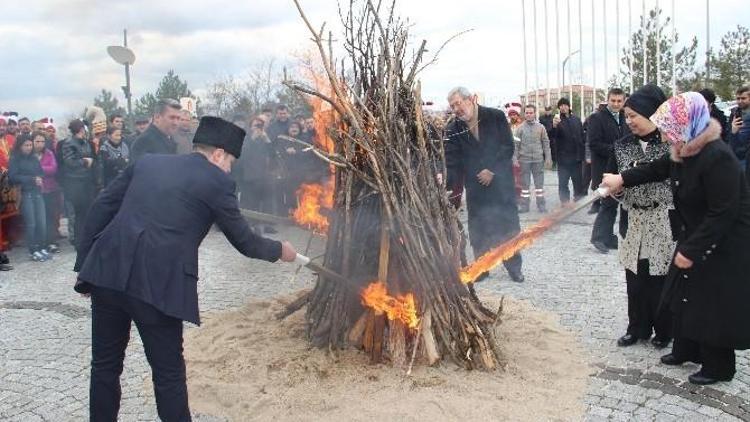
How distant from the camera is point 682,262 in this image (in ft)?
12.7

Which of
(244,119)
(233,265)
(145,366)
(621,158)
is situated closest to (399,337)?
(145,366)

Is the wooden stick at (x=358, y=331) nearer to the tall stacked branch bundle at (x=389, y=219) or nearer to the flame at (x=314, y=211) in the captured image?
the tall stacked branch bundle at (x=389, y=219)

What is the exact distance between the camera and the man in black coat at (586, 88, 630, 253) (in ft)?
25.9

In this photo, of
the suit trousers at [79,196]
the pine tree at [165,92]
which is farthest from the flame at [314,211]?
the pine tree at [165,92]

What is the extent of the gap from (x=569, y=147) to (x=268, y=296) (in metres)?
6.93

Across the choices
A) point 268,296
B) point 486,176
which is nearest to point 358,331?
point 268,296

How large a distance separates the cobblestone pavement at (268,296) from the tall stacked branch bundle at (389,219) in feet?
3.05

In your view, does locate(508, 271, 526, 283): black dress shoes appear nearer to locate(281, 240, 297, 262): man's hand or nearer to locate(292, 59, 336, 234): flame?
locate(292, 59, 336, 234): flame

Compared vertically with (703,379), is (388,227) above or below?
above

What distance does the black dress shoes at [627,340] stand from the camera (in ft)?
15.4

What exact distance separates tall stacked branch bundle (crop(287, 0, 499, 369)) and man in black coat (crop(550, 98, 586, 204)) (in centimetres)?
740

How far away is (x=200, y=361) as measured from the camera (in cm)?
452

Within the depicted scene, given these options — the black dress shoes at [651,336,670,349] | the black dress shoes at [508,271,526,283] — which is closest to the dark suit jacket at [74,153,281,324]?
the black dress shoes at [651,336,670,349]

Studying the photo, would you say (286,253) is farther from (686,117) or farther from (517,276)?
(517,276)
